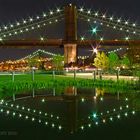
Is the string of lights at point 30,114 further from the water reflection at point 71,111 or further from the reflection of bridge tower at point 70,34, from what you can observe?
the reflection of bridge tower at point 70,34

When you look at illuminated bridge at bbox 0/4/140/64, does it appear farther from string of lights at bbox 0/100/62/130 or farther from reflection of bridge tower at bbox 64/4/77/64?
string of lights at bbox 0/100/62/130

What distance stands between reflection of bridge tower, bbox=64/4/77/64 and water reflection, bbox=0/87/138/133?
50.0 metres

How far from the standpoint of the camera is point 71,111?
14406 mm

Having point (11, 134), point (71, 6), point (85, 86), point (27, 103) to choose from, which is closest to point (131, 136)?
point (11, 134)

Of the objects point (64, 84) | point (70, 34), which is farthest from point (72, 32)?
point (64, 84)

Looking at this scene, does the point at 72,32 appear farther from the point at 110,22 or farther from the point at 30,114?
the point at 30,114

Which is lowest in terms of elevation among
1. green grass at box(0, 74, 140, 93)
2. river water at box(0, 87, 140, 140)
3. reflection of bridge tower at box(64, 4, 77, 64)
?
river water at box(0, 87, 140, 140)

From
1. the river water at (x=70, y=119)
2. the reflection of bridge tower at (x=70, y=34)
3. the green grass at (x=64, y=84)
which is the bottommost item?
the river water at (x=70, y=119)

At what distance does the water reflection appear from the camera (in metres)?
11.9

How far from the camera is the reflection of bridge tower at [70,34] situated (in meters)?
69.4

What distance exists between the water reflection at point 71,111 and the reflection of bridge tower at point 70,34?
1969 inches

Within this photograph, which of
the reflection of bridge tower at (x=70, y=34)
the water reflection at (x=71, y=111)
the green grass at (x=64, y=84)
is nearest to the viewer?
the water reflection at (x=71, y=111)

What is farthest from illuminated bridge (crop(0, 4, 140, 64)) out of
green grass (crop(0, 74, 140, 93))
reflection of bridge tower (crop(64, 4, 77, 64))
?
green grass (crop(0, 74, 140, 93))

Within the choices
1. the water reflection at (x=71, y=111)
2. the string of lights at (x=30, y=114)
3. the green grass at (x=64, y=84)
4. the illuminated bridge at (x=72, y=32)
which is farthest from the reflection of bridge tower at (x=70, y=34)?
the string of lights at (x=30, y=114)
